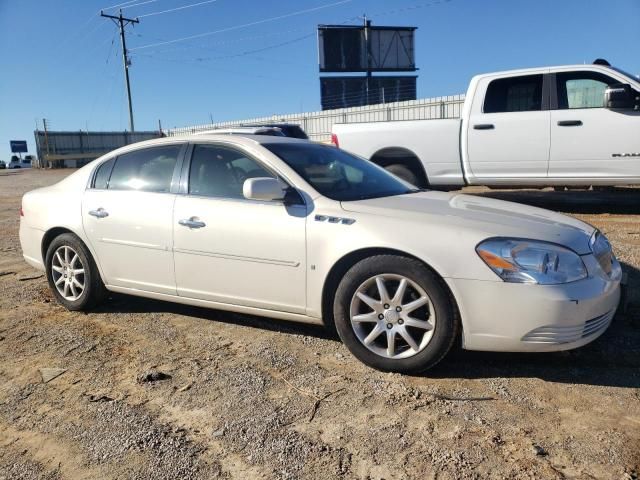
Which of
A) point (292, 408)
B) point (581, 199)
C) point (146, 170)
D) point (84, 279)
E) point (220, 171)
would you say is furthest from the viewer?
point (581, 199)

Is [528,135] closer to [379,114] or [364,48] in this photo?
[379,114]

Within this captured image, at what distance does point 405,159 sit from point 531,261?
5.81 m

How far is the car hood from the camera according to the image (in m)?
3.06

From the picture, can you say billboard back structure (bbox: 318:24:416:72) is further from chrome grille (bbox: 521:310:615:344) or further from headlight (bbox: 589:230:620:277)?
chrome grille (bbox: 521:310:615:344)

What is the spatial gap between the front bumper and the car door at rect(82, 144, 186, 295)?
7.02ft

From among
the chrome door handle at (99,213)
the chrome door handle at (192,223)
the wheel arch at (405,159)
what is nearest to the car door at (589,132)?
the wheel arch at (405,159)

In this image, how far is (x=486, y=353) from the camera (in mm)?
3463

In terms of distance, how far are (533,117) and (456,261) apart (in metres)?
5.52

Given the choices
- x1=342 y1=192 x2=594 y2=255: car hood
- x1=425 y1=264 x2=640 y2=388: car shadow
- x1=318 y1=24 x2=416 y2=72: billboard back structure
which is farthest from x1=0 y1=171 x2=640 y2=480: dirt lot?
x1=318 y1=24 x2=416 y2=72: billboard back structure

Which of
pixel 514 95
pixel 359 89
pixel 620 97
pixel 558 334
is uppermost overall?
pixel 359 89

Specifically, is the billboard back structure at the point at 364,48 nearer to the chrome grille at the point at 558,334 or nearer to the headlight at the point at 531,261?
the headlight at the point at 531,261

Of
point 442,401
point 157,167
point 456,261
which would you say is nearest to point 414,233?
point 456,261

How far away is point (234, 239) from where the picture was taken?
364cm

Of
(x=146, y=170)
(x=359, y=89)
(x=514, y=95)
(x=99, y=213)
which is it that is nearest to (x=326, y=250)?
(x=146, y=170)
